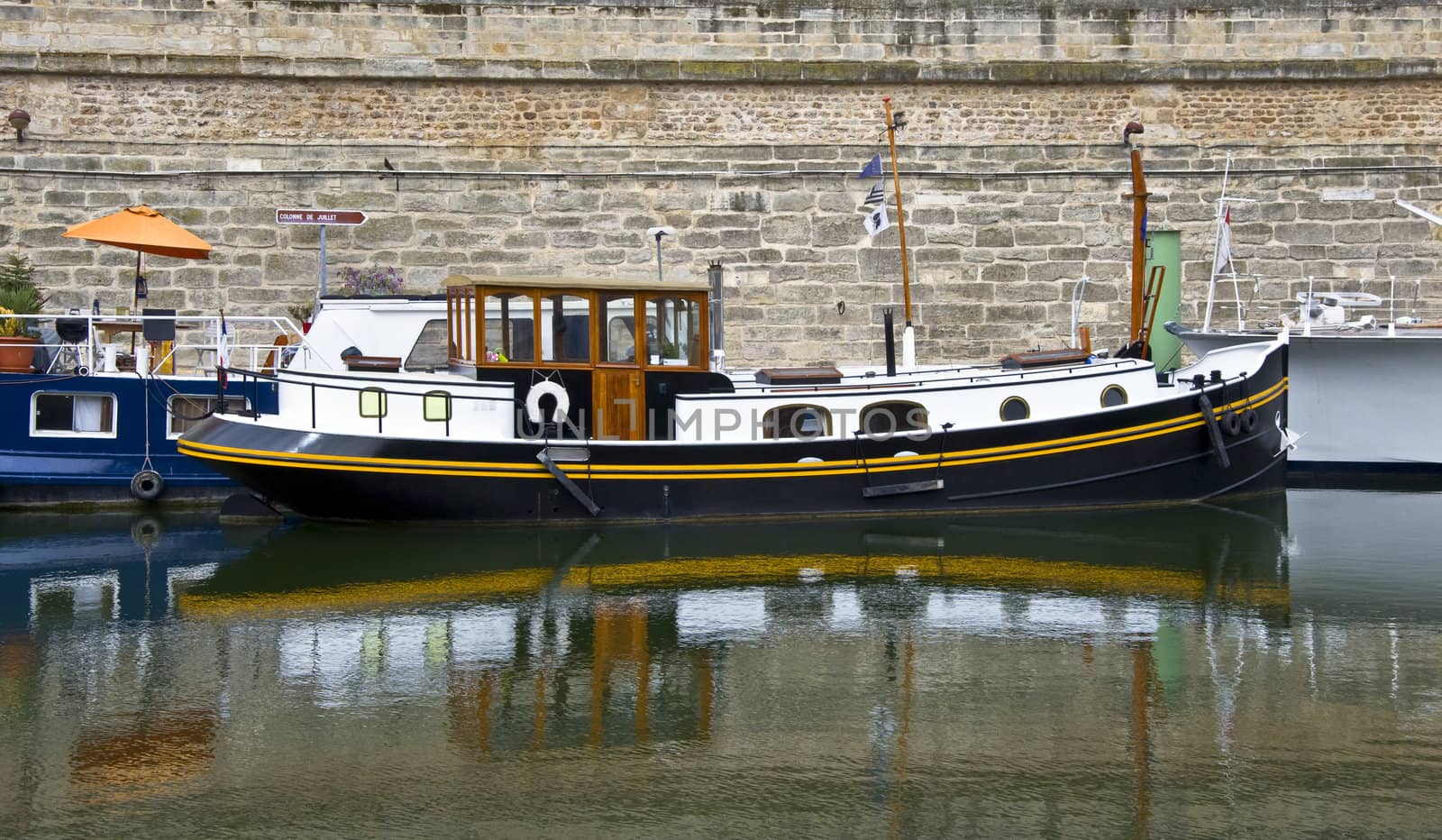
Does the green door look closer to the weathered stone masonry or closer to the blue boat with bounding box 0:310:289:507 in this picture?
the weathered stone masonry

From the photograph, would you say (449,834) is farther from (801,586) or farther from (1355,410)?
(1355,410)

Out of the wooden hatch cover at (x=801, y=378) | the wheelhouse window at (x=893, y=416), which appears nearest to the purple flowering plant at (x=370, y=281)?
the wooden hatch cover at (x=801, y=378)

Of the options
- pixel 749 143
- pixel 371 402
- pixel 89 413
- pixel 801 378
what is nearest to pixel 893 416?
pixel 801 378

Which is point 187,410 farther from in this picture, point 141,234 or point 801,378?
point 801,378

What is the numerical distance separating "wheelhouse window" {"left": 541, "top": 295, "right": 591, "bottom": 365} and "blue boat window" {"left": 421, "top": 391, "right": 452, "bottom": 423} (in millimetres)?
873

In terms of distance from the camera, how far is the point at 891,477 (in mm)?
12023

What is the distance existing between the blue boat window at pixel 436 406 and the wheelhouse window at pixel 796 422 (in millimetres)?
2616

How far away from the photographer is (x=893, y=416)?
12.2 meters

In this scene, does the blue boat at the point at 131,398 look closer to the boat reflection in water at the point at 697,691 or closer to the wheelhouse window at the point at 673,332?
the wheelhouse window at the point at 673,332

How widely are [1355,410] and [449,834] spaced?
1272 centimetres

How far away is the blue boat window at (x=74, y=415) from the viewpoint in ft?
42.6

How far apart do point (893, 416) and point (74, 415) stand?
737 centimetres

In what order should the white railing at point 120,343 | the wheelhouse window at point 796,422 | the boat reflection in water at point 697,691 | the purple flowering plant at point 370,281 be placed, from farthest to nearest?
1. the purple flowering plant at point 370,281
2. the white railing at point 120,343
3. the wheelhouse window at point 796,422
4. the boat reflection in water at point 697,691

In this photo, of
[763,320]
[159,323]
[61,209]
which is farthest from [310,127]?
[763,320]
